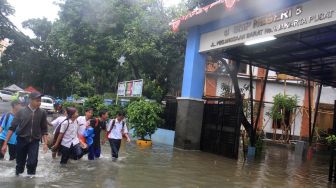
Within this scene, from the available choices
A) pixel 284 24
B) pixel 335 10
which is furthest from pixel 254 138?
pixel 335 10

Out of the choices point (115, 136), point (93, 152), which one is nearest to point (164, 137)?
point (115, 136)

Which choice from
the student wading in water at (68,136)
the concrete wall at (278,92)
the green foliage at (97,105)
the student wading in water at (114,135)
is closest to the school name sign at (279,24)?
the student wading in water at (114,135)

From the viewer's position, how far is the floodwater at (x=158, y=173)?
26.6 feet

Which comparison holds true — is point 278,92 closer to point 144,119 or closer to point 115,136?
point 144,119

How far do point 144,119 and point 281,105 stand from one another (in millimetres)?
12659

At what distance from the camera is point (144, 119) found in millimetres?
17297

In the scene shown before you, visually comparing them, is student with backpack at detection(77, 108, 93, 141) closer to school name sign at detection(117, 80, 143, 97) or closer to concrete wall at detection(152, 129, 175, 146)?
concrete wall at detection(152, 129, 175, 146)

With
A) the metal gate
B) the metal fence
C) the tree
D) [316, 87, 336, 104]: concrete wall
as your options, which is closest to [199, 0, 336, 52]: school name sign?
the metal gate

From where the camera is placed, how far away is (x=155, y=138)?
65.1 feet

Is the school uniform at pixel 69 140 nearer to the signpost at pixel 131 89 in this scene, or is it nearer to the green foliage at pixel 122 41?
the signpost at pixel 131 89

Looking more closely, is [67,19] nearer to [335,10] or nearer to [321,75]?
[321,75]

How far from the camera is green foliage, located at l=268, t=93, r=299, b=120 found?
26.5 meters

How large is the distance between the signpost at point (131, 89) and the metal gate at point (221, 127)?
4.63 m

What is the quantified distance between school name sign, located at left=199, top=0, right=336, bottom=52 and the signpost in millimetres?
5544
